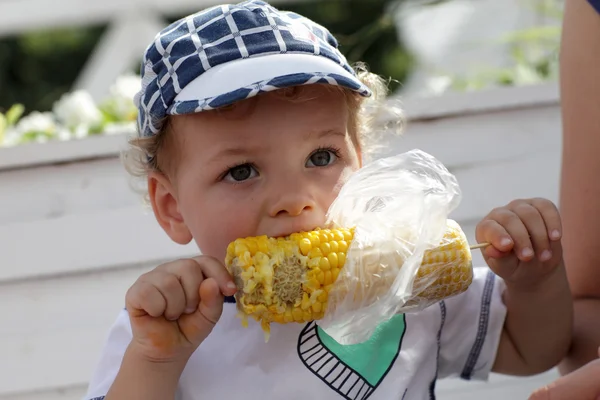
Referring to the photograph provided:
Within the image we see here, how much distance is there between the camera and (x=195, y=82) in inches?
61.9

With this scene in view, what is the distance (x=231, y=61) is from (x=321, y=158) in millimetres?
255

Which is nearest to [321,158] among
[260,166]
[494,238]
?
[260,166]

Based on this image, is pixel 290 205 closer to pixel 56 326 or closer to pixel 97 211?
pixel 97 211

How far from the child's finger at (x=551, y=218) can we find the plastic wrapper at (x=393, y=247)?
0.17m

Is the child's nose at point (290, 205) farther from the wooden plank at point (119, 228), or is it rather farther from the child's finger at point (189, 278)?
the wooden plank at point (119, 228)

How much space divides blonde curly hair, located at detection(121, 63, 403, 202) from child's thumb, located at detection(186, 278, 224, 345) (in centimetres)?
35

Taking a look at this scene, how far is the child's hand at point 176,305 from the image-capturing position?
1.43 meters

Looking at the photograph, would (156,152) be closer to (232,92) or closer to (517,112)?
(232,92)

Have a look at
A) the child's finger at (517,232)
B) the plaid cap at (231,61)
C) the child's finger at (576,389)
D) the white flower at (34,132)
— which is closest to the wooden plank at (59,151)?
the white flower at (34,132)

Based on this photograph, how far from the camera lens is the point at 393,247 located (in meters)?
1.52

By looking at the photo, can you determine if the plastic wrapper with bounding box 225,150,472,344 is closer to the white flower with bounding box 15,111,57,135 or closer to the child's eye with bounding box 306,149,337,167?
the child's eye with bounding box 306,149,337,167

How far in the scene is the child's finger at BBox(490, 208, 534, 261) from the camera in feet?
5.24

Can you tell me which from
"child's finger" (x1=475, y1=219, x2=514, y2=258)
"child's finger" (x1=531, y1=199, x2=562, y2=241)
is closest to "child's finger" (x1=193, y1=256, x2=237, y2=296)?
"child's finger" (x1=475, y1=219, x2=514, y2=258)

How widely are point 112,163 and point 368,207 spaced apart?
0.97m
